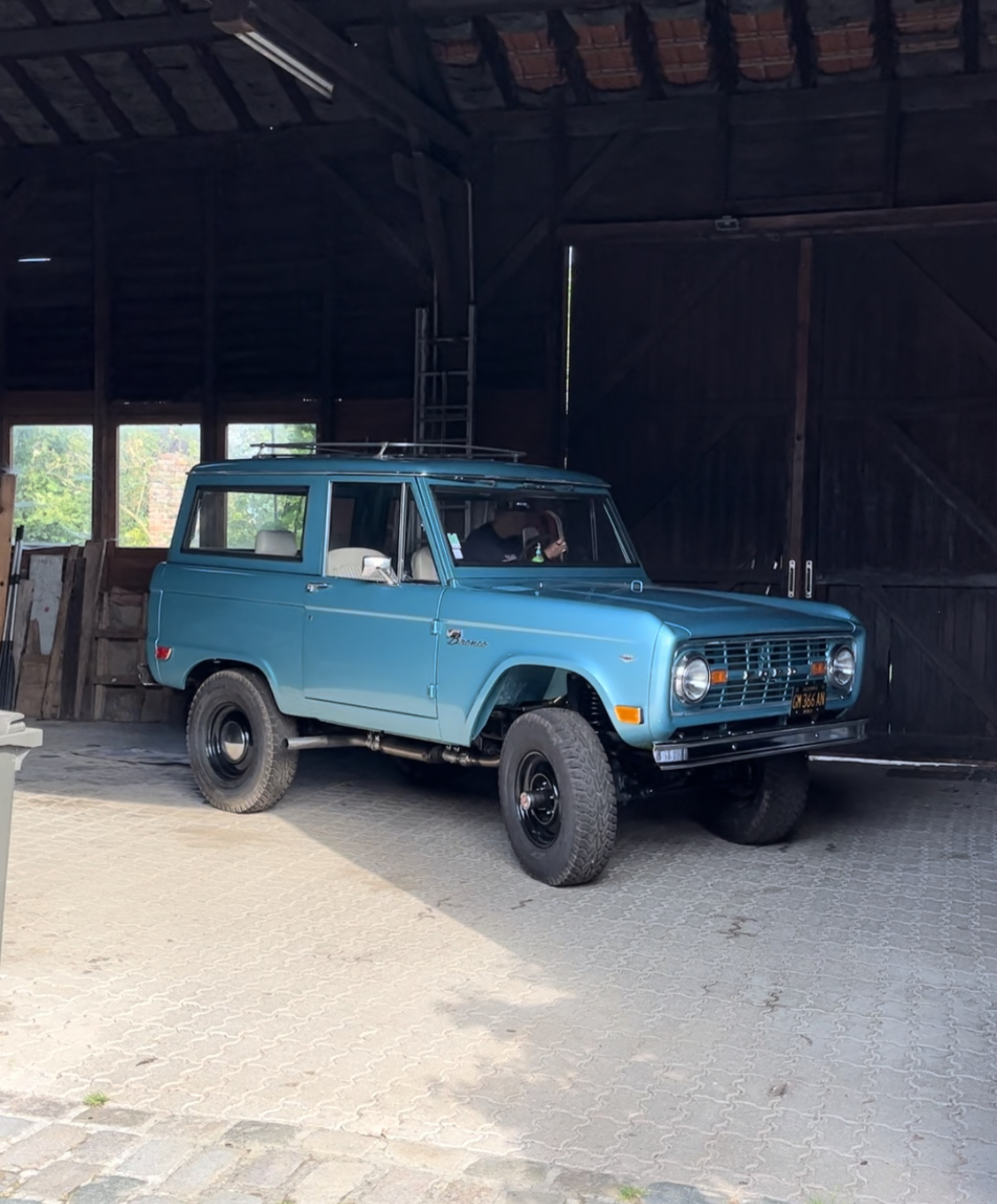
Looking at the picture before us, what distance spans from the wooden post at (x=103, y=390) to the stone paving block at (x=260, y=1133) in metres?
9.22

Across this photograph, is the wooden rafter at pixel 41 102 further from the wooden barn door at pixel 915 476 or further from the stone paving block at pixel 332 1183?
the stone paving block at pixel 332 1183

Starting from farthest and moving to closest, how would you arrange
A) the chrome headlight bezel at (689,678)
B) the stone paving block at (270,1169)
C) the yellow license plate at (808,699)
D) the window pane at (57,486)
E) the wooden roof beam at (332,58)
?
the window pane at (57,486) → the wooden roof beam at (332,58) → the yellow license plate at (808,699) → the chrome headlight bezel at (689,678) → the stone paving block at (270,1169)

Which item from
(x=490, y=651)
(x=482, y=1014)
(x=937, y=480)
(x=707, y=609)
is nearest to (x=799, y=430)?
(x=937, y=480)

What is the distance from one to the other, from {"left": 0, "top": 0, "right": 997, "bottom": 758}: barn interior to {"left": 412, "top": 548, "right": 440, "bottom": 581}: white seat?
347 cm

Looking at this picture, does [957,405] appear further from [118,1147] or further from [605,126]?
[118,1147]

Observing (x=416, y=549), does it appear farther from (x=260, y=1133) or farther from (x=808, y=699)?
(x=260, y=1133)

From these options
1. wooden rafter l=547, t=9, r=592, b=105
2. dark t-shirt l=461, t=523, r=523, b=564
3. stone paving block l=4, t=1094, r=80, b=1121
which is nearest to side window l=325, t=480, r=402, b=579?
dark t-shirt l=461, t=523, r=523, b=564

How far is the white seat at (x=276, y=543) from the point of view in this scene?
7836mm

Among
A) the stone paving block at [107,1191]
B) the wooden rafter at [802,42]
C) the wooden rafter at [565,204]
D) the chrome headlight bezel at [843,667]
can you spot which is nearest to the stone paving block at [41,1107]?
the stone paving block at [107,1191]

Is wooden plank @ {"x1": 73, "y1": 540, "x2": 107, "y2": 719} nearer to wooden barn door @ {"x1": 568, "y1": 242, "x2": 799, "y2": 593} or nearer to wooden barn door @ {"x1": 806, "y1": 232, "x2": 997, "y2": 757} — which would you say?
wooden barn door @ {"x1": 568, "y1": 242, "x2": 799, "y2": 593}

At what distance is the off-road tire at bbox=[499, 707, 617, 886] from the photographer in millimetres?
6266

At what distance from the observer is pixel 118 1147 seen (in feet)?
12.2

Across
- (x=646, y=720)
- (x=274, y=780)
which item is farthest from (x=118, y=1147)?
(x=274, y=780)

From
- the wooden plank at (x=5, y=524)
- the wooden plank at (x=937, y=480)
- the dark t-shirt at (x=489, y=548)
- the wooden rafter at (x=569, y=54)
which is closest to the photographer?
the dark t-shirt at (x=489, y=548)
